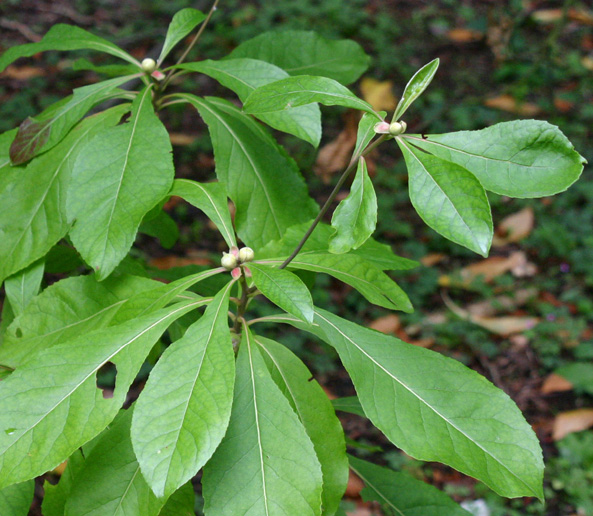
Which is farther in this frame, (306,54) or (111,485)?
(306,54)

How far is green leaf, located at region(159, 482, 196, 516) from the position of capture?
1.20 metres

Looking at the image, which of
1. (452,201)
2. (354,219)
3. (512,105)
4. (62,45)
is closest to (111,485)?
(354,219)

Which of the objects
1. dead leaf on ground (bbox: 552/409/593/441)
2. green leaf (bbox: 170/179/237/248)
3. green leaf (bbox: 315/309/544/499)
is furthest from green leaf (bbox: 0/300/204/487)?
dead leaf on ground (bbox: 552/409/593/441)

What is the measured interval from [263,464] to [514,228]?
3221mm

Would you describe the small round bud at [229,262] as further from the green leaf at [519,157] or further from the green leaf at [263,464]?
the green leaf at [519,157]

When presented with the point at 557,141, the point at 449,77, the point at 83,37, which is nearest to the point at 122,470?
the point at 557,141

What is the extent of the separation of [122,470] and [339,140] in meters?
3.34

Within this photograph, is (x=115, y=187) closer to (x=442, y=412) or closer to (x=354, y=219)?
(x=354, y=219)

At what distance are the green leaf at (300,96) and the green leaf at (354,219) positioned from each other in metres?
0.13

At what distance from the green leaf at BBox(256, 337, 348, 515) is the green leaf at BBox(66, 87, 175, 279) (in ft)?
1.20

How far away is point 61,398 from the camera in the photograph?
1.00 metres

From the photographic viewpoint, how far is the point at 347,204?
2.94 feet

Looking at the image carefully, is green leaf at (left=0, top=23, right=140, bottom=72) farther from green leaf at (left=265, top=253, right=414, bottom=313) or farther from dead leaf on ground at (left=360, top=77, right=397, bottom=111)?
dead leaf on ground at (left=360, top=77, right=397, bottom=111)

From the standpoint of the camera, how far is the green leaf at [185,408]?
0.89 m
